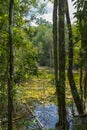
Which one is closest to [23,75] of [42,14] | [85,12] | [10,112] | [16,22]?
[10,112]

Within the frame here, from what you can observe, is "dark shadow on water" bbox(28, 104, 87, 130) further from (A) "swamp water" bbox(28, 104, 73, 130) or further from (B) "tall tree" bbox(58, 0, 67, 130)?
(B) "tall tree" bbox(58, 0, 67, 130)

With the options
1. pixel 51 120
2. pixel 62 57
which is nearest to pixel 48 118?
pixel 51 120

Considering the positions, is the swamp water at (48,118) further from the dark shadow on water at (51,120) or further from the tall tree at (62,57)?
the tall tree at (62,57)

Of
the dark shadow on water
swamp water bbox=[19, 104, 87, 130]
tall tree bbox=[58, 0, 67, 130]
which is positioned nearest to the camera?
tall tree bbox=[58, 0, 67, 130]

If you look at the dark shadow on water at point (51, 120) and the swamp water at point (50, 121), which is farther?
the dark shadow on water at point (51, 120)

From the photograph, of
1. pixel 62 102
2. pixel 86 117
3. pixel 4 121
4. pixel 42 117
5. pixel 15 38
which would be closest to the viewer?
pixel 15 38

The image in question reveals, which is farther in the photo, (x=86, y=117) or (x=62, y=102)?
(x=86, y=117)

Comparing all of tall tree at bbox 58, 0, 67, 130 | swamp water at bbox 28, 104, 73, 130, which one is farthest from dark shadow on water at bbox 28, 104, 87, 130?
tall tree at bbox 58, 0, 67, 130

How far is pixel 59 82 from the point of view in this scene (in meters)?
7.62

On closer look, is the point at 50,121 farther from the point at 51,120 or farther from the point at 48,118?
the point at 48,118

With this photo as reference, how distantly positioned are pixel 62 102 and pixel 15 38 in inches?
128

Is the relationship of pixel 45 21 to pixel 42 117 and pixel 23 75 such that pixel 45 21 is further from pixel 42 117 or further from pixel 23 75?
pixel 42 117

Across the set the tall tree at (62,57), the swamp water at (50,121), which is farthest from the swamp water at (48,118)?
the tall tree at (62,57)

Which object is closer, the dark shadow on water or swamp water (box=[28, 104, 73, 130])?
the dark shadow on water
